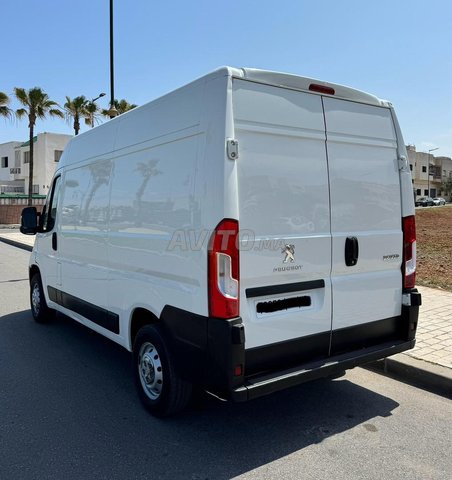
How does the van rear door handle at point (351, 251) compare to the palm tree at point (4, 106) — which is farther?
the palm tree at point (4, 106)

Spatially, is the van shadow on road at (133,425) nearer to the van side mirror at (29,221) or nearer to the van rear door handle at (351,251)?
the van rear door handle at (351,251)

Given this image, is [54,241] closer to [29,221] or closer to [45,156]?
[29,221]

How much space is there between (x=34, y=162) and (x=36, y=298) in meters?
50.4

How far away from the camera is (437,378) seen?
14.2ft

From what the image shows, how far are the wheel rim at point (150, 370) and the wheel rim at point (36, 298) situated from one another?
329 centimetres

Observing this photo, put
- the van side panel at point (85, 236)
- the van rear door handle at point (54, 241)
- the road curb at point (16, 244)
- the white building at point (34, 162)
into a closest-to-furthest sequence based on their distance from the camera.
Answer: the van side panel at point (85, 236), the van rear door handle at point (54, 241), the road curb at point (16, 244), the white building at point (34, 162)

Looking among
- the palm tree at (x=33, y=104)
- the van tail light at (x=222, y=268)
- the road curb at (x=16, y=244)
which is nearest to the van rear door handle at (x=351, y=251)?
the van tail light at (x=222, y=268)

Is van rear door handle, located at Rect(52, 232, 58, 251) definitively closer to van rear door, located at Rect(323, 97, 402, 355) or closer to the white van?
the white van

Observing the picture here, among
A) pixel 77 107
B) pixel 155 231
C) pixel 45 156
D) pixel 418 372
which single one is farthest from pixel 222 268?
pixel 45 156

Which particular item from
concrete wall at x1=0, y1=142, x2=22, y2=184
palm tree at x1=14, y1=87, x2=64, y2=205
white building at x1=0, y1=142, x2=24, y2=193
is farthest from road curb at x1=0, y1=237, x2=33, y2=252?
concrete wall at x1=0, y1=142, x2=22, y2=184

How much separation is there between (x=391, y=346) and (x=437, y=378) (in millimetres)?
801

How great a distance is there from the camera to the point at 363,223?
3.86 metres

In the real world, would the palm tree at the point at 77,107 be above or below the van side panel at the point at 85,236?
above

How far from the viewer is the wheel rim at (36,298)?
6.62 m
